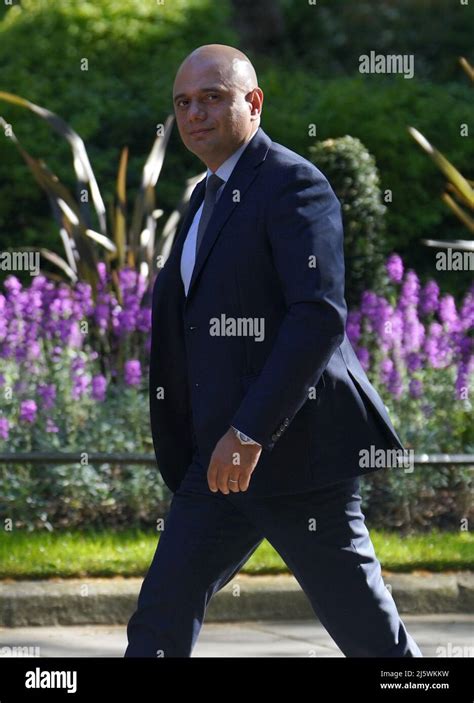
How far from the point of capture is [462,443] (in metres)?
7.53

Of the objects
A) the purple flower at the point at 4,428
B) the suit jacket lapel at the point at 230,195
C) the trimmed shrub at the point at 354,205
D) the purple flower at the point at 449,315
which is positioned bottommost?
the purple flower at the point at 4,428

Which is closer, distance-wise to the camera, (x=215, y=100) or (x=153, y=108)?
(x=215, y=100)

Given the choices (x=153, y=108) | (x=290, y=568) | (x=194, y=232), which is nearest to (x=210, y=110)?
(x=194, y=232)

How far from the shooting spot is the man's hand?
3.54 meters

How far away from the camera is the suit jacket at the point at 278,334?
350cm

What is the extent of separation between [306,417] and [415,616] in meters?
2.75

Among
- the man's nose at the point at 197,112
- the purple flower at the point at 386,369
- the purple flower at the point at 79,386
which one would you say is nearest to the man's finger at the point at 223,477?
the man's nose at the point at 197,112

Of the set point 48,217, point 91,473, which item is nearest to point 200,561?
point 91,473

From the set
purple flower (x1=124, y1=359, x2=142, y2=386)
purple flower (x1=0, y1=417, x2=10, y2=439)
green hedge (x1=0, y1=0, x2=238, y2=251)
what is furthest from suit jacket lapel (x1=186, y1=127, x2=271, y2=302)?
green hedge (x1=0, y1=0, x2=238, y2=251)

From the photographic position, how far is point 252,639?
5.85 metres

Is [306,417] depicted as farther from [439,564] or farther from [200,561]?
[439,564]

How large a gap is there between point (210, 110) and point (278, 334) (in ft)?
2.08

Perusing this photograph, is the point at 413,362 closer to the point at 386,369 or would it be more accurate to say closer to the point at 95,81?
the point at 386,369

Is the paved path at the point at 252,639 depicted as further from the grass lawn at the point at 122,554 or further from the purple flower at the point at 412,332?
the purple flower at the point at 412,332
